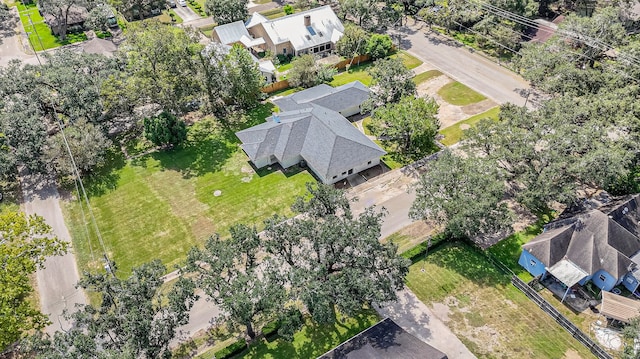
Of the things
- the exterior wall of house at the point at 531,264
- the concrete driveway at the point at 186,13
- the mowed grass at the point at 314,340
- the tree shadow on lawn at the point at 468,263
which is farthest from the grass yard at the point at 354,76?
the mowed grass at the point at 314,340

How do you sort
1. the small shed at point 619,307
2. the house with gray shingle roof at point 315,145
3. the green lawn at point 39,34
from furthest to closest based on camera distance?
the green lawn at point 39,34 < the house with gray shingle roof at point 315,145 < the small shed at point 619,307

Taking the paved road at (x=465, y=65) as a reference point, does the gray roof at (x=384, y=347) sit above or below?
below

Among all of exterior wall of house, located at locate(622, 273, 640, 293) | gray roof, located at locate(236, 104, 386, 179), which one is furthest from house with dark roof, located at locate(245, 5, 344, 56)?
exterior wall of house, located at locate(622, 273, 640, 293)

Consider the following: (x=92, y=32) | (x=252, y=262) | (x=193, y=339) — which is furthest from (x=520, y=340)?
(x=92, y=32)

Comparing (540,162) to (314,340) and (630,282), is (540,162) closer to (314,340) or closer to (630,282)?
(630,282)

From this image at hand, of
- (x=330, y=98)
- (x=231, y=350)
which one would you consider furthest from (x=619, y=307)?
(x=330, y=98)

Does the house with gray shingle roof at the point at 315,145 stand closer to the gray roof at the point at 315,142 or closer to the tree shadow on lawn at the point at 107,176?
the gray roof at the point at 315,142

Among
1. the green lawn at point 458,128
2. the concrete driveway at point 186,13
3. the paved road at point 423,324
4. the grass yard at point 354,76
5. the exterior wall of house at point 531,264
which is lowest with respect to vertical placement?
the paved road at point 423,324

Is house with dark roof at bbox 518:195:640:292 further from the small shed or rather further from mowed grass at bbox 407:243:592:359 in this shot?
mowed grass at bbox 407:243:592:359
